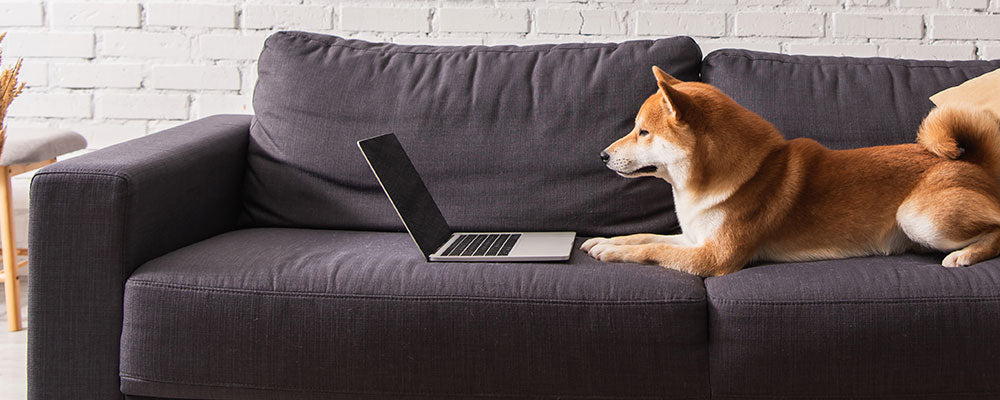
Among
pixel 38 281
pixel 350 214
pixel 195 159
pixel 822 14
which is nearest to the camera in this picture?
pixel 38 281

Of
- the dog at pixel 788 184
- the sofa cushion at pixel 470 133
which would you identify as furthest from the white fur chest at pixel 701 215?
the sofa cushion at pixel 470 133

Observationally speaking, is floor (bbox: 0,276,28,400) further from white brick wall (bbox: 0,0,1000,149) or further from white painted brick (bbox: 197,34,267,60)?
white painted brick (bbox: 197,34,267,60)

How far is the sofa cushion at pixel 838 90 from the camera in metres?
2.09

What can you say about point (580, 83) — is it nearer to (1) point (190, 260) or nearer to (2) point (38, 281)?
(1) point (190, 260)

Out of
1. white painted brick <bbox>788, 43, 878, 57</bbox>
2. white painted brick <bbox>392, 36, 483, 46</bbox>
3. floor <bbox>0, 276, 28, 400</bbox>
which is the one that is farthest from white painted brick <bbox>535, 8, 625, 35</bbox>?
floor <bbox>0, 276, 28, 400</bbox>

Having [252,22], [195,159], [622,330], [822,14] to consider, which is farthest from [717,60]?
[252,22]

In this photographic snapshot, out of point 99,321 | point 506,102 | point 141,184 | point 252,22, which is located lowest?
point 99,321

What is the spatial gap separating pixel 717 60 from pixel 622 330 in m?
0.96

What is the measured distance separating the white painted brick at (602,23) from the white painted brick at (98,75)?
149 centimetres

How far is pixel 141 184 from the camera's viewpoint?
1.71m

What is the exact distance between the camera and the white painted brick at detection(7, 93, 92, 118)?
9.53 feet

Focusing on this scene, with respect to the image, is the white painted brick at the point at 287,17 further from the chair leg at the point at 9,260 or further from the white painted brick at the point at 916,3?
the white painted brick at the point at 916,3

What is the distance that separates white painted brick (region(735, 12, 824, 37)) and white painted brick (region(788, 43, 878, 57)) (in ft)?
0.11

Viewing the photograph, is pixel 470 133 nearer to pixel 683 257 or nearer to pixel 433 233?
pixel 433 233
